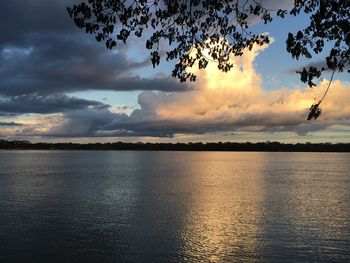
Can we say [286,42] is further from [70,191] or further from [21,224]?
[70,191]

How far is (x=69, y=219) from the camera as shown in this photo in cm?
2742

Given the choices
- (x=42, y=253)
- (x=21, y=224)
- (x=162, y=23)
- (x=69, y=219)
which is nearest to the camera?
(x=162, y=23)

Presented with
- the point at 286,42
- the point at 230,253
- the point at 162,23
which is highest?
the point at 162,23

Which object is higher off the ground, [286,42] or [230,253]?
[286,42]

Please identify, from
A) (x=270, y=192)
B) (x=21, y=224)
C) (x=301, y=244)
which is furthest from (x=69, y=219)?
(x=270, y=192)

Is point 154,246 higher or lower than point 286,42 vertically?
lower

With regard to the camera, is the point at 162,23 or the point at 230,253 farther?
the point at 230,253

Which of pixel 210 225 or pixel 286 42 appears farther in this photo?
pixel 210 225

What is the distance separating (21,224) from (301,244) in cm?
1552

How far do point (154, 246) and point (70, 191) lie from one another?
26.2 metres

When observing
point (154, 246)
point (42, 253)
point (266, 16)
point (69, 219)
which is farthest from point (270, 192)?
point (266, 16)

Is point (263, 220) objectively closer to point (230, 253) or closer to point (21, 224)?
point (230, 253)

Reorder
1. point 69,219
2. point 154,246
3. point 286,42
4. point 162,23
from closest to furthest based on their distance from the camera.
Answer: point 286,42
point 162,23
point 154,246
point 69,219

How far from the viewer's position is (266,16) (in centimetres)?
1049
